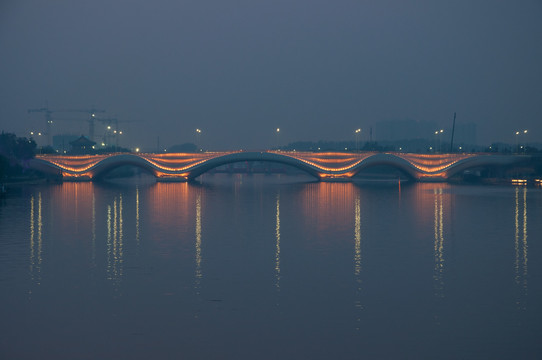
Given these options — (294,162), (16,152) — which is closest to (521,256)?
(294,162)

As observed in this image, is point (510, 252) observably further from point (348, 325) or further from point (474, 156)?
point (474, 156)

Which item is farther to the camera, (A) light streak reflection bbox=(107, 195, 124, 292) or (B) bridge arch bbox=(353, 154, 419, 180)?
(B) bridge arch bbox=(353, 154, 419, 180)

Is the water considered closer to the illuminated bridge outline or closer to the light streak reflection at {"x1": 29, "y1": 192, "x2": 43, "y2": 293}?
the light streak reflection at {"x1": 29, "y1": 192, "x2": 43, "y2": 293}

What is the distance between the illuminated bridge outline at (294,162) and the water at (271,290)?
179 feet

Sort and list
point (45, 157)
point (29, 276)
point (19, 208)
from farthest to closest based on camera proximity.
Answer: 1. point (45, 157)
2. point (19, 208)
3. point (29, 276)

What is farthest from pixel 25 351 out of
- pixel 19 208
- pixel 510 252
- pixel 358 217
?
pixel 19 208

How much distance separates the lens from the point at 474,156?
271 feet

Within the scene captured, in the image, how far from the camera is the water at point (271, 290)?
37.7ft

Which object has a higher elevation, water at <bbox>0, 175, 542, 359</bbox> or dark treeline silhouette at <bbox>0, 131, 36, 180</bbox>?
dark treeline silhouette at <bbox>0, 131, 36, 180</bbox>

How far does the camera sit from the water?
11.5 m

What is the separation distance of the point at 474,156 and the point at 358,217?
55.0 m

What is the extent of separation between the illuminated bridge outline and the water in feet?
179

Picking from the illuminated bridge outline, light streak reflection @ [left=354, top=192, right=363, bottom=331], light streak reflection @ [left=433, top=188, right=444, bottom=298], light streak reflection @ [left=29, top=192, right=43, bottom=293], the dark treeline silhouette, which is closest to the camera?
light streak reflection @ [left=354, top=192, right=363, bottom=331]

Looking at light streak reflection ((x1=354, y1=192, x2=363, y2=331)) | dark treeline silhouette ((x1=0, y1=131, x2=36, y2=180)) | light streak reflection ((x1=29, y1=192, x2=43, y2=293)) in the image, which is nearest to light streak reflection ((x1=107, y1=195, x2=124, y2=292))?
light streak reflection ((x1=29, y1=192, x2=43, y2=293))
